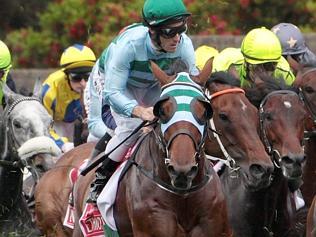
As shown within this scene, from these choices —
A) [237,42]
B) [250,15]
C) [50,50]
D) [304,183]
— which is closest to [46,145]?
[304,183]

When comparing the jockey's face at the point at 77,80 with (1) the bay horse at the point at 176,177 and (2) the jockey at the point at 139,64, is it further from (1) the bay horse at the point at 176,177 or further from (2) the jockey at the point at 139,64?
(1) the bay horse at the point at 176,177

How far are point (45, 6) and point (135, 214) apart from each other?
506 inches

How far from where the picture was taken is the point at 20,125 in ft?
41.7

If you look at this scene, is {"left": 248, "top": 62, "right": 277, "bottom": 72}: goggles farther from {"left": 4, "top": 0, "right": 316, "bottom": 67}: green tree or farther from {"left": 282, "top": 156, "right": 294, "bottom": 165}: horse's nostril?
{"left": 4, "top": 0, "right": 316, "bottom": 67}: green tree

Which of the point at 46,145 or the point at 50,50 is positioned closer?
the point at 46,145

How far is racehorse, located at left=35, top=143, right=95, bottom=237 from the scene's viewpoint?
1187 cm

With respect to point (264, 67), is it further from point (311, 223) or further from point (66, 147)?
point (66, 147)

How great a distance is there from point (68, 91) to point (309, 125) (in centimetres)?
450

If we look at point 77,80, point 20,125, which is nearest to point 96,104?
point 20,125

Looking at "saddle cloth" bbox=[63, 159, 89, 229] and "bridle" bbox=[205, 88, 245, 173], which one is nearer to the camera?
"bridle" bbox=[205, 88, 245, 173]

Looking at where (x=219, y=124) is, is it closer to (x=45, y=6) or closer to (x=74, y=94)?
(x=74, y=94)

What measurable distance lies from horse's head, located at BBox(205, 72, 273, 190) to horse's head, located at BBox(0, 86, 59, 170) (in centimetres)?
267

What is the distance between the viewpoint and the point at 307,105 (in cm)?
1105

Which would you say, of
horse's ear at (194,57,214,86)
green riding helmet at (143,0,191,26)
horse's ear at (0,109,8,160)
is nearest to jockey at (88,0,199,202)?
green riding helmet at (143,0,191,26)
